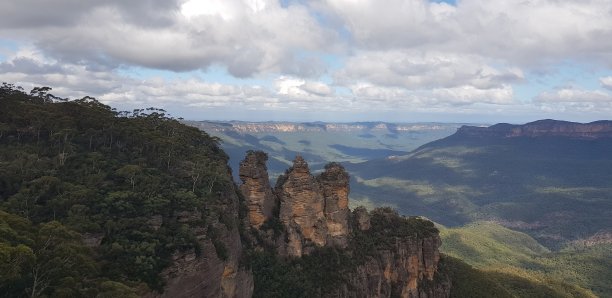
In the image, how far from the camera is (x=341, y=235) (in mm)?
68688

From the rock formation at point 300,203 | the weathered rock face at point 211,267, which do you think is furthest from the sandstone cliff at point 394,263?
the weathered rock face at point 211,267

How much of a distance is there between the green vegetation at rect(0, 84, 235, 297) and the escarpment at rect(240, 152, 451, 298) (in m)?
→ 10.3

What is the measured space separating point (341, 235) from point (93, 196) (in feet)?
127

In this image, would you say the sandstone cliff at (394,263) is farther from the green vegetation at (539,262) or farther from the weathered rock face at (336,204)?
the green vegetation at (539,262)

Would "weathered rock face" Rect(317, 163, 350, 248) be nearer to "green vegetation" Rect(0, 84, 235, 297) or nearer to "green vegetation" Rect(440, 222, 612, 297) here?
"green vegetation" Rect(0, 84, 235, 297)

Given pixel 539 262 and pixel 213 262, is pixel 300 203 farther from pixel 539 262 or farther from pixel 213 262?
pixel 539 262

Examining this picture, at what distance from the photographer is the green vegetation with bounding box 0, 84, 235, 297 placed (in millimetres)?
24859

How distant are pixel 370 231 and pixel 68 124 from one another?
49040 mm

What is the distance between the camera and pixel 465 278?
87125mm

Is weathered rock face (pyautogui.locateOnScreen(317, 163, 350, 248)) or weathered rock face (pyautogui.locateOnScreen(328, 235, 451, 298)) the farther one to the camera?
weathered rock face (pyautogui.locateOnScreen(317, 163, 350, 248))

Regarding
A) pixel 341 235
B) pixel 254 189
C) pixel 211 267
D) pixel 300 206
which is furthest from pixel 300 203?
pixel 211 267

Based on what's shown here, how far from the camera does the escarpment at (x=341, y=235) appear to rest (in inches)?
2414

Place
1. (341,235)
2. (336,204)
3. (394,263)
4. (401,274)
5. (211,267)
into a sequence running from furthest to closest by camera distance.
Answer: (401,274) → (394,263) → (336,204) → (341,235) → (211,267)

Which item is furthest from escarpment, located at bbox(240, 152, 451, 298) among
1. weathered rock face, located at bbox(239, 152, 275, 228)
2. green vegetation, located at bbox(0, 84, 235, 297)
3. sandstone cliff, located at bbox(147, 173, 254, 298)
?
green vegetation, located at bbox(0, 84, 235, 297)
